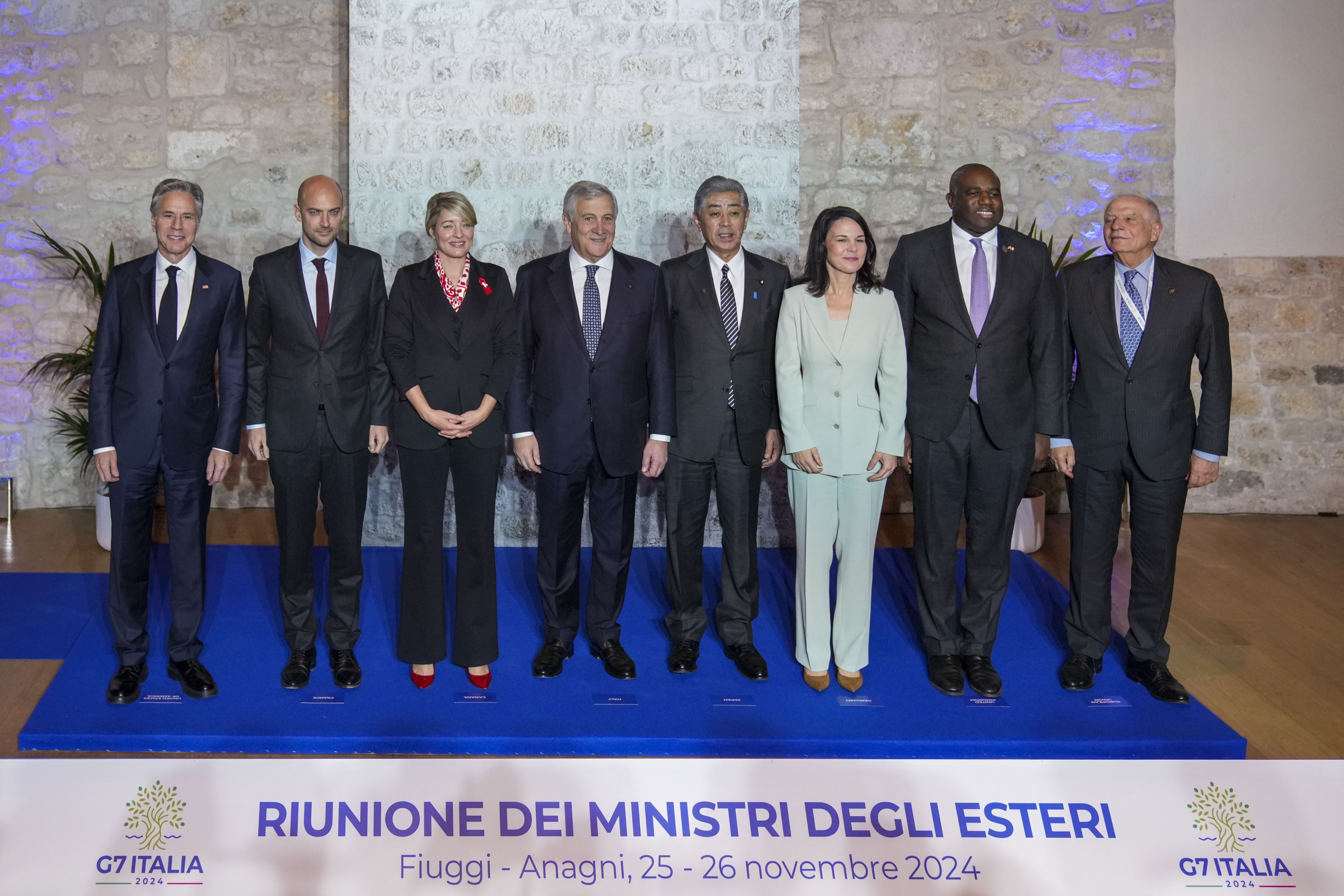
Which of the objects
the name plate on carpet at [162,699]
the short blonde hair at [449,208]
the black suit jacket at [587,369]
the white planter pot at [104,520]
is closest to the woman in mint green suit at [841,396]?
the black suit jacket at [587,369]

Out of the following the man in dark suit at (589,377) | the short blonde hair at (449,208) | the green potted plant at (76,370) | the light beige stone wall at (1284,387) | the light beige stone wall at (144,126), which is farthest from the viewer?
the light beige stone wall at (1284,387)

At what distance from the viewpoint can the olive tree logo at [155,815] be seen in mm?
2455

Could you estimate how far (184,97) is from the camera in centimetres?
608

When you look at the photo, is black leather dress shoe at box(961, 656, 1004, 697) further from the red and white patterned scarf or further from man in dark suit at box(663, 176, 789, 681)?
the red and white patterned scarf

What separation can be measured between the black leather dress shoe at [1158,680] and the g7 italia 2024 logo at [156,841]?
9.86 ft

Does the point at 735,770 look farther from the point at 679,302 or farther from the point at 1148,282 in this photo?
the point at 1148,282

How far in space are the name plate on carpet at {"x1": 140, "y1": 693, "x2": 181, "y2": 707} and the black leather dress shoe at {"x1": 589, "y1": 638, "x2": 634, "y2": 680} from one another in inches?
55.7

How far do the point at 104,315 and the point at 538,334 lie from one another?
4.67 ft

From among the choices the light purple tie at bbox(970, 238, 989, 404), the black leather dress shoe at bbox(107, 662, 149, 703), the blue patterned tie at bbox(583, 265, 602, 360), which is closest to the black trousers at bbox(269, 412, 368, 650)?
the black leather dress shoe at bbox(107, 662, 149, 703)

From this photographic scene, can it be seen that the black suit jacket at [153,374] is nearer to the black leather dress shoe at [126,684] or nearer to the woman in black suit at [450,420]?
the woman in black suit at [450,420]

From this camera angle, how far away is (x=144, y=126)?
609cm

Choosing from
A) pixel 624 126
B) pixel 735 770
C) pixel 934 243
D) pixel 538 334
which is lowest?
pixel 735 770

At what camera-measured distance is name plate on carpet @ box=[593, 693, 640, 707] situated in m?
3.57

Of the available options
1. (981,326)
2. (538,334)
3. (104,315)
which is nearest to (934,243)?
(981,326)
